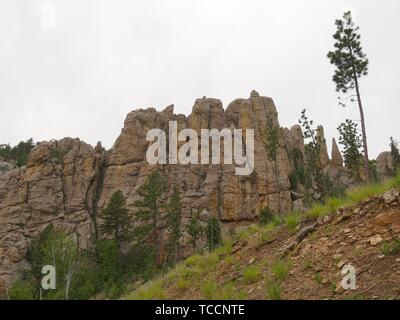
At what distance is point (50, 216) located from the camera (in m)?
65.0

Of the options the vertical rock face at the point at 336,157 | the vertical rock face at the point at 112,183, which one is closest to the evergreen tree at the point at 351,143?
the vertical rock face at the point at 112,183

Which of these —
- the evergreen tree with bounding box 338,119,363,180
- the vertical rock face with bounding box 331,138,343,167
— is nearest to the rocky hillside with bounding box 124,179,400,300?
the evergreen tree with bounding box 338,119,363,180

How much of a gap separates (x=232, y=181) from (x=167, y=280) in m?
54.8

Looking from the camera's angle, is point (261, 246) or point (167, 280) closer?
point (261, 246)

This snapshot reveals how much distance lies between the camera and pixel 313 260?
988 centimetres

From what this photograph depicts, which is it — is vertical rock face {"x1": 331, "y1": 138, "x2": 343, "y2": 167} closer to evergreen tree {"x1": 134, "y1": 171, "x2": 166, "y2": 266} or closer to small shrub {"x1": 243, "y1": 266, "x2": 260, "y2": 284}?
evergreen tree {"x1": 134, "y1": 171, "x2": 166, "y2": 266}

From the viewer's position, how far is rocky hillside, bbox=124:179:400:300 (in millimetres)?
8297

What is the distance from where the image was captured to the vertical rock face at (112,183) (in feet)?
211

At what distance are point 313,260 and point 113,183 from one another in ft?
211

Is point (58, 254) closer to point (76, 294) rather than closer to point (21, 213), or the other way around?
point (76, 294)

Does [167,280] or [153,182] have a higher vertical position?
[153,182]

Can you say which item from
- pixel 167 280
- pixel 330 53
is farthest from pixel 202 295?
pixel 330 53

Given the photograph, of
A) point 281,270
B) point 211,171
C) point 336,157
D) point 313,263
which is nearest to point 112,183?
point 211,171

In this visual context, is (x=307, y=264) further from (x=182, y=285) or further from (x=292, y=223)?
(x=182, y=285)
